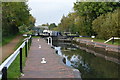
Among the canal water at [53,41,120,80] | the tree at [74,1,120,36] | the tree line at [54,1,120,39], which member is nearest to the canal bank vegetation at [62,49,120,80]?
the canal water at [53,41,120,80]

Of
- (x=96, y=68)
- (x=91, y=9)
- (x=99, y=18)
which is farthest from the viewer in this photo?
(x=91, y=9)

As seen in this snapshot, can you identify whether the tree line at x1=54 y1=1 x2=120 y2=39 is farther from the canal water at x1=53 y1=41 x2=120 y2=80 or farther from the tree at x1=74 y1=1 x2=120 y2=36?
the canal water at x1=53 y1=41 x2=120 y2=80

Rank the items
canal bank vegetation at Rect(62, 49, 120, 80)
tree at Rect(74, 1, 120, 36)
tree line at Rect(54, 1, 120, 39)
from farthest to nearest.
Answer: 1. tree at Rect(74, 1, 120, 36)
2. tree line at Rect(54, 1, 120, 39)
3. canal bank vegetation at Rect(62, 49, 120, 80)

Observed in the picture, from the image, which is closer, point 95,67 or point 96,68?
point 96,68

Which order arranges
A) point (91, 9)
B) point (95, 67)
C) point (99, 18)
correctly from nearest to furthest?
point (95, 67)
point (99, 18)
point (91, 9)

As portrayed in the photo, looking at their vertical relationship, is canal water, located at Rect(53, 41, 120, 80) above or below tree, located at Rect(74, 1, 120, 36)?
below

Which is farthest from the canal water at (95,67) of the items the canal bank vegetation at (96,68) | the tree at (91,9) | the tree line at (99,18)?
the tree at (91,9)

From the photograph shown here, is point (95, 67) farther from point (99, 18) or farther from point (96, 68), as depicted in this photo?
point (99, 18)

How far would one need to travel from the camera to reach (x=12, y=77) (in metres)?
7.17

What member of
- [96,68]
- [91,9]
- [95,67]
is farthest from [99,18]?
[96,68]

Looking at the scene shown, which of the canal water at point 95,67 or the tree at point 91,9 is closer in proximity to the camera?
the canal water at point 95,67

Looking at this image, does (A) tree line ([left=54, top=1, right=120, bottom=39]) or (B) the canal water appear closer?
(B) the canal water

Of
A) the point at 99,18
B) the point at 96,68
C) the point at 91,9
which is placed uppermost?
the point at 91,9

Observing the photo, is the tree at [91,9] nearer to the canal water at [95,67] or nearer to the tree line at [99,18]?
the tree line at [99,18]
